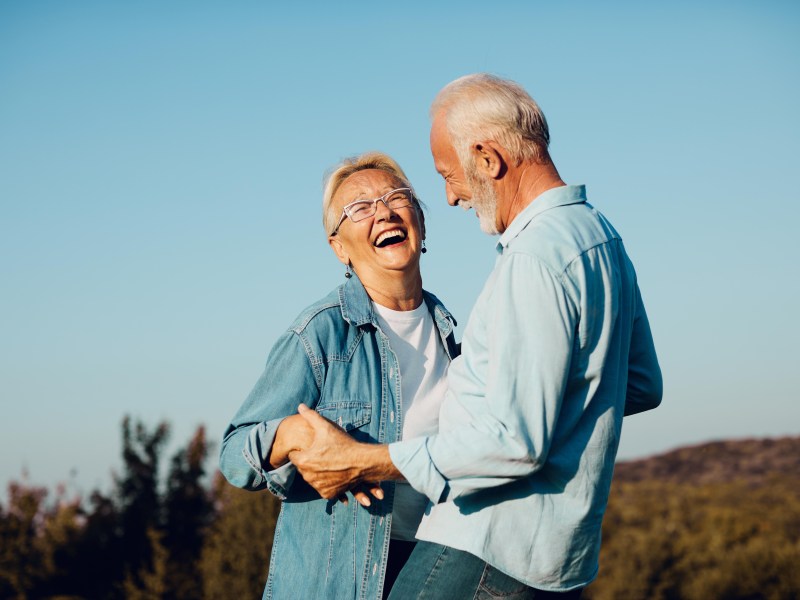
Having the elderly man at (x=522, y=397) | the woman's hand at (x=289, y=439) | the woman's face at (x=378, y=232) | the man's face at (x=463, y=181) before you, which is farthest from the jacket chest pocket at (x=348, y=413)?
the man's face at (x=463, y=181)

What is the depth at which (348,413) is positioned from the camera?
11.6 ft

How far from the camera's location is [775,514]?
1756 cm

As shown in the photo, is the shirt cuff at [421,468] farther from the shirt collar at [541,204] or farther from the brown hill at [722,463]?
the brown hill at [722,463]

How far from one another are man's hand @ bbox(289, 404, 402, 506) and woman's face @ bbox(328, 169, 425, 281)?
965mm

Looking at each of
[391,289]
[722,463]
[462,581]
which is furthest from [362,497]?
[722,463]

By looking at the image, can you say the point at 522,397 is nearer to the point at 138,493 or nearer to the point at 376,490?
the point at 376,490

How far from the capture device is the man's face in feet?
9.78

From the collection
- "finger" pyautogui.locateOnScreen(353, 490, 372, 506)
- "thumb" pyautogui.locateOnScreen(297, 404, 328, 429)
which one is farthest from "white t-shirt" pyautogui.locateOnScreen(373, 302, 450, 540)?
"thumb" pyautogui.locateOnScreen(297, 404, 328, 429)

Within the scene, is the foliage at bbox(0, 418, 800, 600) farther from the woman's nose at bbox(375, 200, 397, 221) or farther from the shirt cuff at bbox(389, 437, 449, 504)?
the shirt cuff at bbox(389, 437, 449, 504)

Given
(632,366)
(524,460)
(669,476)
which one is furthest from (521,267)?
(669,476)

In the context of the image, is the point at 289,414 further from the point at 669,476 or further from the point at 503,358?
the point at 669,476

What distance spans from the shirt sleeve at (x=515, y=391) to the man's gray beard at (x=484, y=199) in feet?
1.28

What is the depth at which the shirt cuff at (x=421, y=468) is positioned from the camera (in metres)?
2.63

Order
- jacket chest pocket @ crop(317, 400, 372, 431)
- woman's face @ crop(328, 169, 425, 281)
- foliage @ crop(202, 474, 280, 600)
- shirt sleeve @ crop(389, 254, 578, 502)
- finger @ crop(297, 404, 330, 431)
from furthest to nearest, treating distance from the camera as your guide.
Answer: foliage @ crop(202, 474, 280, 600), woman's face @ crop(328, 169, 425, 281), jacket chest pocket @ crop(317, 400, 372, 431), finger @ crop(297, 404, 330, 431), shirt sleeve @ crop(389, 254, 578, 502)
